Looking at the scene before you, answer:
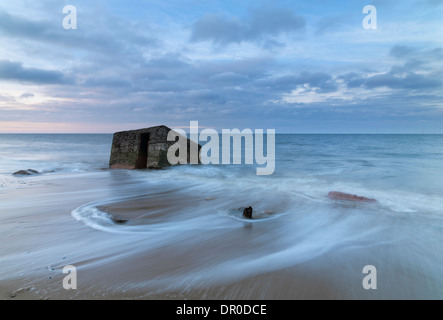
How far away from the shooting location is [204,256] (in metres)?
3.08

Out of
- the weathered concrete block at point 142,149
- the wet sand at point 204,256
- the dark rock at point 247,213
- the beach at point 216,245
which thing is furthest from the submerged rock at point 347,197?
the weathered concrete block at point 142,149

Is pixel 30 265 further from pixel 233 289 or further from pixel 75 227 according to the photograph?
pixel 233 289

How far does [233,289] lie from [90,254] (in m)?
1.90

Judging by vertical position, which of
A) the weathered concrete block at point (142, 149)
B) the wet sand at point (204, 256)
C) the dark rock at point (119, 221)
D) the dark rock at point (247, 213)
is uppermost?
the weathered concrete block at point (142, 149)

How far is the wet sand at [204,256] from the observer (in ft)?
7.80

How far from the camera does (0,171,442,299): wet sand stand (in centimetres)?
238

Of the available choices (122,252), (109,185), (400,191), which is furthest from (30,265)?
(400,191)

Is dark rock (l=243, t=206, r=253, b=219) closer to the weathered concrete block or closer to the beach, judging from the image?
the beach

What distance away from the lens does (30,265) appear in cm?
277

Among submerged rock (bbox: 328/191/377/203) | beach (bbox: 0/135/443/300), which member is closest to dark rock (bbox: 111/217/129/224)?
beach (bbox: 0/135/443/300)

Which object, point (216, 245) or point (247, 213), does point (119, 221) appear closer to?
point (216, 245)

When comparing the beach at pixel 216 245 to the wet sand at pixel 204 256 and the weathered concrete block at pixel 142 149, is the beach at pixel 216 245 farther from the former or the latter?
the weathered concrete block at pixel 142 149

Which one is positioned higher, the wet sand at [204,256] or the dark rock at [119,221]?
the dark rock at [119,221]
